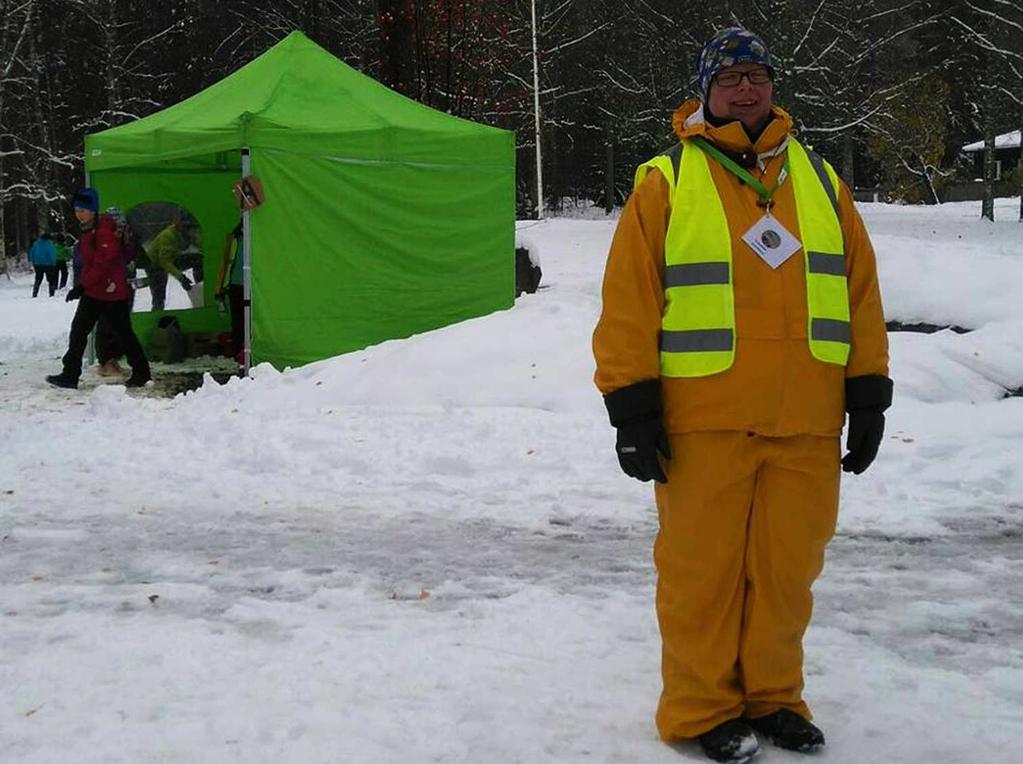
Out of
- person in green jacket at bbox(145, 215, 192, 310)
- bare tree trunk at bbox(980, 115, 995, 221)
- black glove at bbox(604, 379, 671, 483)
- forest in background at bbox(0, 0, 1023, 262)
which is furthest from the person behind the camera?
bare tree trunk at bbox(980, 115, 995, 221)

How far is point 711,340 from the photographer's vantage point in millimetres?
3156

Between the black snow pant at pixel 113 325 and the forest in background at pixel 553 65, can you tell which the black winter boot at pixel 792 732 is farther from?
the forest in background at pixel 553 65

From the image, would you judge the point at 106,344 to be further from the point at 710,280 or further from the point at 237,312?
the point at 710,280

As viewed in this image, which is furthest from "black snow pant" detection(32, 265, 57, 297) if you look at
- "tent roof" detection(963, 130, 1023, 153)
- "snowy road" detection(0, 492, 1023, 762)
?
"tent roof" detection(963, 130, 1023, 153)

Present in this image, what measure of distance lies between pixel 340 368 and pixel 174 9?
32099 millimetres

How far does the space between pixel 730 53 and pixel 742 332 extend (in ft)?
2.61

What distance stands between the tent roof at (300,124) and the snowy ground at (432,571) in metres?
2.40

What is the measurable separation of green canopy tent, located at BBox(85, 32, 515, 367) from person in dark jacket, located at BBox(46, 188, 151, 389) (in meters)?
0.58

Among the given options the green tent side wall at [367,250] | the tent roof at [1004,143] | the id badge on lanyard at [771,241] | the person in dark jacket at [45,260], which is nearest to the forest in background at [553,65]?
the person in dark jacket at [45,260]

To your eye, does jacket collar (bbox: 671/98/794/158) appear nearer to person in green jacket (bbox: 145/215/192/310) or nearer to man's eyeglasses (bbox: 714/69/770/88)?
man's eyeglasses (bbox: 714/69/770/88)

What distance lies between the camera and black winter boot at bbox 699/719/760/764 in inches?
124

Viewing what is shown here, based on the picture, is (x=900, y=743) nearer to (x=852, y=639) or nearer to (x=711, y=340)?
(x=852, y=639)

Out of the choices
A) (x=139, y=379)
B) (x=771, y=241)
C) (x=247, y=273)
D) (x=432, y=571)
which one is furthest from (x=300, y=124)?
(x=771, y=241)

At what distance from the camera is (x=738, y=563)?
10.5ft
